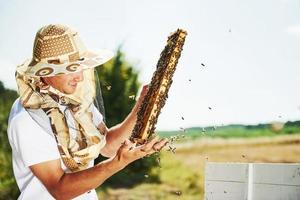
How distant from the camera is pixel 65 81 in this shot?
1.98 metres

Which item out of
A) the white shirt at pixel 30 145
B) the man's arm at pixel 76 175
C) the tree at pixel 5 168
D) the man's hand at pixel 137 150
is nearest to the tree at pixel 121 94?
the tree at pixel 5 168

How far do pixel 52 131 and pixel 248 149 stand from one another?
8576 millimetres

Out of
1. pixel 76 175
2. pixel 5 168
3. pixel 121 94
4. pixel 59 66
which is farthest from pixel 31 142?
pixel 5 168

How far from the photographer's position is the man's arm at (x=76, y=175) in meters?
1.78

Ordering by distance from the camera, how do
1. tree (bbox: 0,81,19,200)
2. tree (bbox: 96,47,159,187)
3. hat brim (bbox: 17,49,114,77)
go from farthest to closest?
tree (bbox: 96,47,159,187) → tree (bbox: 0,81,19,200) → hat brim (bbox: 17,49,114,77)

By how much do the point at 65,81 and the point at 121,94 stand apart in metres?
5.43

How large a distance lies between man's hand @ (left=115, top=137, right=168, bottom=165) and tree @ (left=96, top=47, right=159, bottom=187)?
541cm

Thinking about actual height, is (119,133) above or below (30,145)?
below

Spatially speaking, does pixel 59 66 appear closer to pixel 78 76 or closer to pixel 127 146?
pixel 78 76

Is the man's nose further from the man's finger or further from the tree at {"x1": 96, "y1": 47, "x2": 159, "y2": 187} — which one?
the tree at {"x1": 96, "y1": 47, "x2": 159, "y2": 187}

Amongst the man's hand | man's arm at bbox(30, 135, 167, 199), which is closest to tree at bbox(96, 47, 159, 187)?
man's arm at bbox(30, 135, 167, 199)

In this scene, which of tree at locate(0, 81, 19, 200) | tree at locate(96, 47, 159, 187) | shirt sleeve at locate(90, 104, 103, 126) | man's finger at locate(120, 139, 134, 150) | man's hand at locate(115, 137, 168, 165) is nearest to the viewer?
man's hand at locate(115, 137, 168, 165)

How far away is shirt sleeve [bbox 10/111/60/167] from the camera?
1850 millimetres

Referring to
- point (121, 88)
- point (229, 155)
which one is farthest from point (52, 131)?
point (229, 155)
